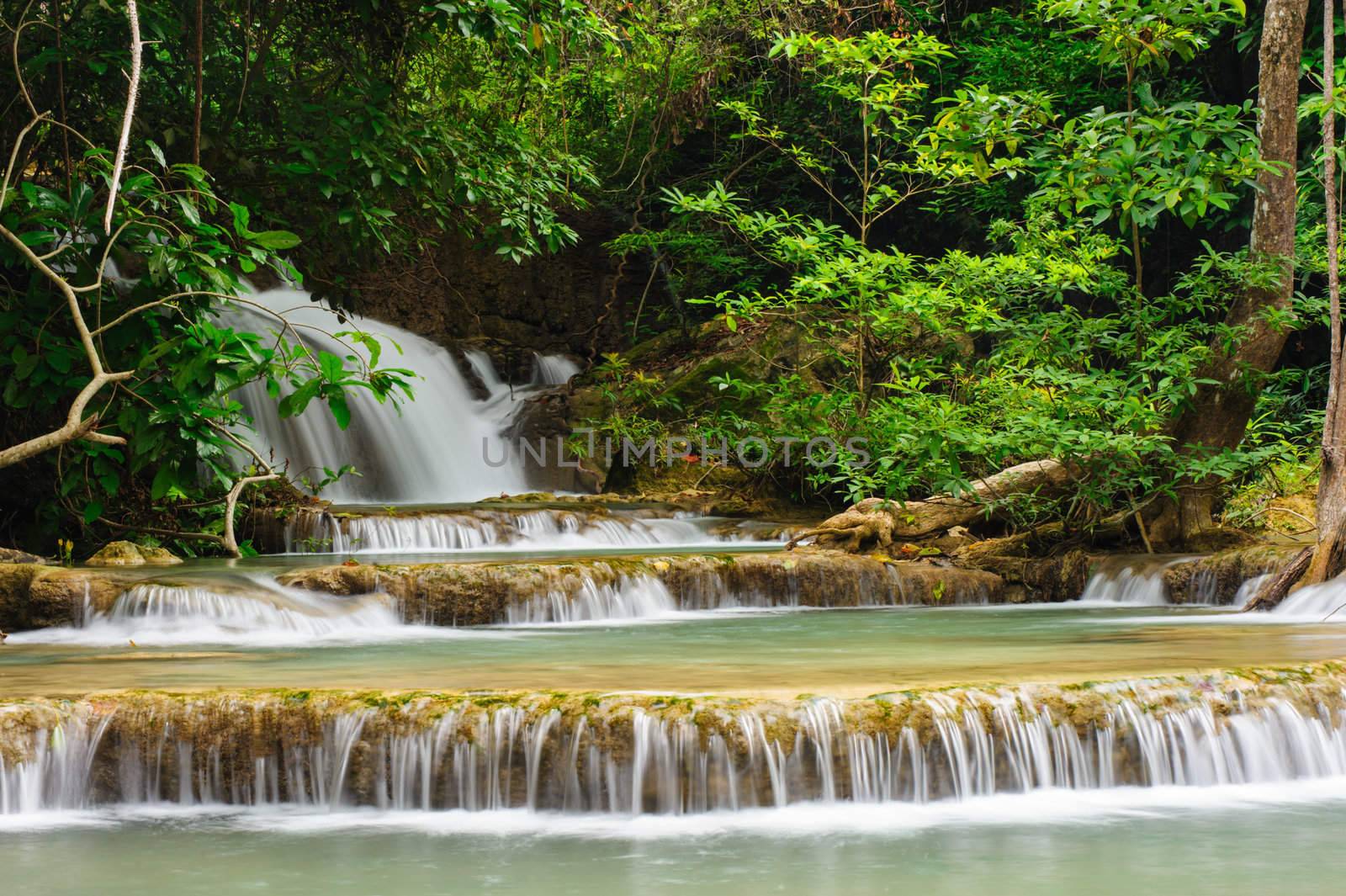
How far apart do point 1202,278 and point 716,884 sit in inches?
274

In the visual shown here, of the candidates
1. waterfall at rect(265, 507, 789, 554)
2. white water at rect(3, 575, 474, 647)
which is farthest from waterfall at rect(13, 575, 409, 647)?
waterfall at rect(265, 507, 789, 554)

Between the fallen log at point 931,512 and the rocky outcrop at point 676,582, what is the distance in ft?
1.61

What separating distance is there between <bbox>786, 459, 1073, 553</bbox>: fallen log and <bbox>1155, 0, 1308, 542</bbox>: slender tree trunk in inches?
36.9

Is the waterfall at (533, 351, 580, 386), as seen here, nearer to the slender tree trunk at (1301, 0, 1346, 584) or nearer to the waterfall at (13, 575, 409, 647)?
the waterfall at (13, 575, 409, 647)

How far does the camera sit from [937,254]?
18766 millimetres

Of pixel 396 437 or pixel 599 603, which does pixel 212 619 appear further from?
pixel 396 437

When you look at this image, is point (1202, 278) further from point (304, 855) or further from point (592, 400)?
point (592, 400)

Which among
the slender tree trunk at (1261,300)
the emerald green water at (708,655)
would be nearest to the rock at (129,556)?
the emerald green water at (708,655)

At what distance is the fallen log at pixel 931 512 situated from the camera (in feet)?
34.1

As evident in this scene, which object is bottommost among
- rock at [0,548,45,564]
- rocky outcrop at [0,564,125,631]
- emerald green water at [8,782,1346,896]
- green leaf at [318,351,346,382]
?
emerald green water at [8,782,1346,896]

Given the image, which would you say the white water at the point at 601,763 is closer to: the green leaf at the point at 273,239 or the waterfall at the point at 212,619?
the waterfall at the point at 212,619

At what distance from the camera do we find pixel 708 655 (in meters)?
6.59

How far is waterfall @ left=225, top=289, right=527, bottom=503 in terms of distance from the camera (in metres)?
15.4

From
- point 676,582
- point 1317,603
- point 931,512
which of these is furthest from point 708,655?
point 931,512
